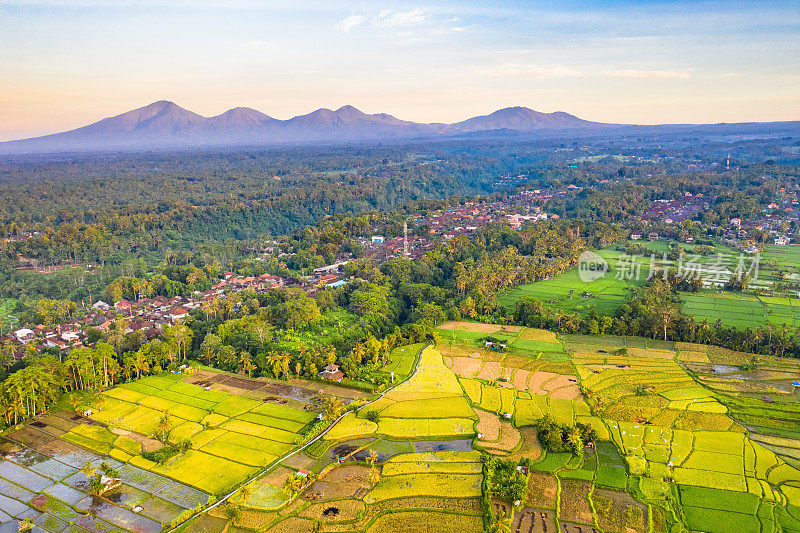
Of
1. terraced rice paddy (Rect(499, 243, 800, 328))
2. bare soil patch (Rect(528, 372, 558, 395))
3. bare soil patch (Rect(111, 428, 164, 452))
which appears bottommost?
bare soil patch (Rect(528, 372, 558, 395))

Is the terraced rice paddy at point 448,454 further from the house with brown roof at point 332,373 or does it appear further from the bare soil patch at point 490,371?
the house with brown roof at point 332,373

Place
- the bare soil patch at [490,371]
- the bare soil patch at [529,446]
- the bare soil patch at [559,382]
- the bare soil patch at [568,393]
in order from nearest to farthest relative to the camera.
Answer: the bare soil patch at [529,446], the bare soil patch at [568,393], the bare soil patch at [559,382], the bare soil patch at [490,371]

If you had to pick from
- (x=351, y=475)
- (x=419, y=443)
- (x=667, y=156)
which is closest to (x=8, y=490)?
(x=351, y=475)

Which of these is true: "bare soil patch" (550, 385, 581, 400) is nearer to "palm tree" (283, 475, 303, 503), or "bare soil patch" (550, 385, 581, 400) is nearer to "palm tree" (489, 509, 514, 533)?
"palm tree" (489, 509, 514, 533)

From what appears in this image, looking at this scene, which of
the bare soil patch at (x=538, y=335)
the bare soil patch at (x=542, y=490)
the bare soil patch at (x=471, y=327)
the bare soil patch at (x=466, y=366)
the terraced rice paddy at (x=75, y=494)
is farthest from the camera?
the bare soil patch at (x=471, y=327)

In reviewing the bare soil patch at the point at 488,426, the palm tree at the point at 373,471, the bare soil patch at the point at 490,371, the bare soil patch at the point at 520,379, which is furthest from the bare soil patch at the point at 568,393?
the palm tree at the point at 373,471

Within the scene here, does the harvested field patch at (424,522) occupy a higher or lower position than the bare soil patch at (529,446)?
lower

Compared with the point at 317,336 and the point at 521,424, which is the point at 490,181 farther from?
the point at 521,424

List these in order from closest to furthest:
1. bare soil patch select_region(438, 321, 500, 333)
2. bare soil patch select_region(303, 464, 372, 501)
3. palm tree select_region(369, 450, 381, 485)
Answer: bare soil patch select_region(303, 464, 372, 501), palm tree select_region(369, 450, 381, 485), bare soil patch select_region(438, 321, 500, 333)

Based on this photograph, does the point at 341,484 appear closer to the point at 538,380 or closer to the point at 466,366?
the point at 466,366

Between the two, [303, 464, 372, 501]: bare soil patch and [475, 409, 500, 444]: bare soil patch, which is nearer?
[303, 464, 372, 501]: bare soil patch

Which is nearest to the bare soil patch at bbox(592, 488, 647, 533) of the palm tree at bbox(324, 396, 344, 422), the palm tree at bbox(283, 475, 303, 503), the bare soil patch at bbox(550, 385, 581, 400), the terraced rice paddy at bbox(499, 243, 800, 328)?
the bare soil patch at bbox(550, 385, 581, 400)

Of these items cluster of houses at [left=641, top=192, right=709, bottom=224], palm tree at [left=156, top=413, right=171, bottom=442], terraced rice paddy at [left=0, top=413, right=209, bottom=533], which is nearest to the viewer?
terraced rice paddy at [left=0, top=413, right=209, bottom=533]

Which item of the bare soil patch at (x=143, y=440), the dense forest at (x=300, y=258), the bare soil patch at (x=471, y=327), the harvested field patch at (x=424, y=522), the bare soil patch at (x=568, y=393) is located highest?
the dense forest at (x=300, y=258)
